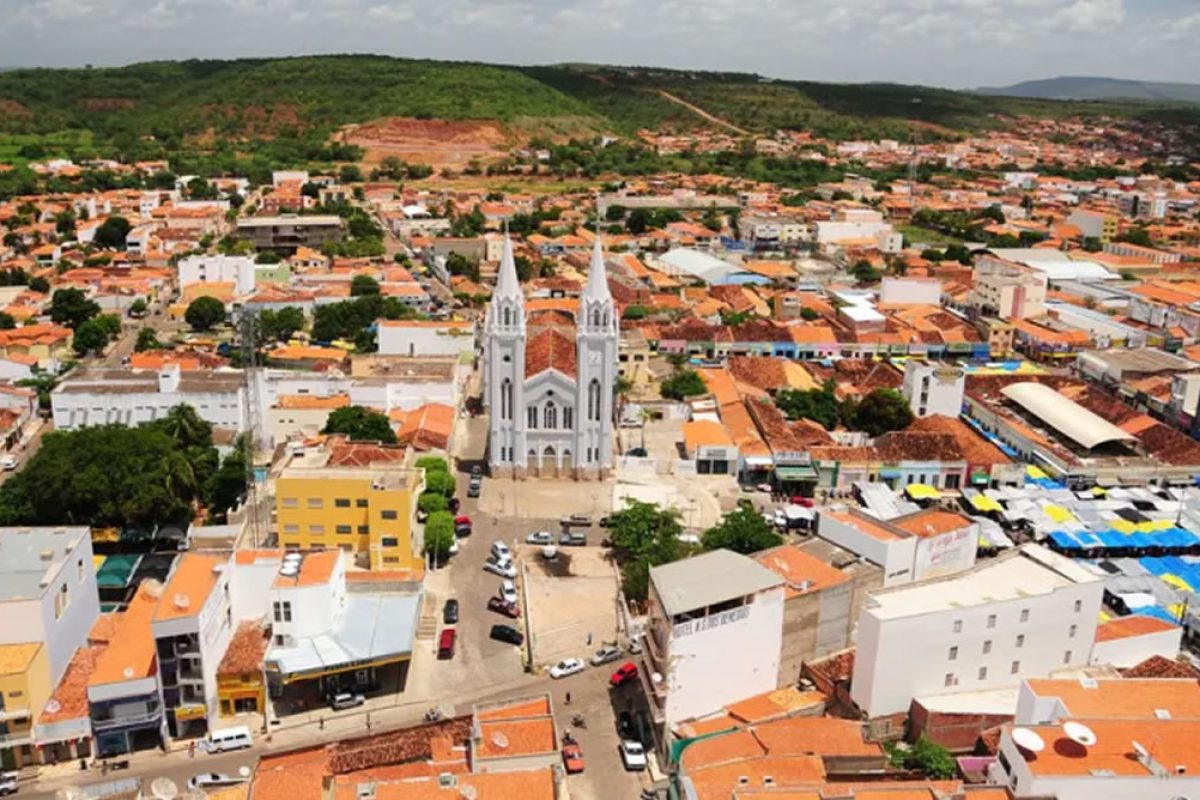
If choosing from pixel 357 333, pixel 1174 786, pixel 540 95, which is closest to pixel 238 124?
pixel 540 95

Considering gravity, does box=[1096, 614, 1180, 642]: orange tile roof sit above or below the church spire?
below

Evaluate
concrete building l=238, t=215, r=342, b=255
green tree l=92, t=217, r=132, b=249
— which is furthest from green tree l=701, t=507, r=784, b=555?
green tree l=92, t=217, r=132, b=249

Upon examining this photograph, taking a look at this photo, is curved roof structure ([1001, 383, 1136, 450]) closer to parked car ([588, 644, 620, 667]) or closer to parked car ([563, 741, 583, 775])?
parked car ([588, 644, 620, 667])

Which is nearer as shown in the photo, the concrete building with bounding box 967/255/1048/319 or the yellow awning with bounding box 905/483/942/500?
the yellow awning with bounding box 905/483/942/500

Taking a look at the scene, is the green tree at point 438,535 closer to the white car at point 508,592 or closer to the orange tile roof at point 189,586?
the white car at point 508,592

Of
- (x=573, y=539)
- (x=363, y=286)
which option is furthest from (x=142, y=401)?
(x=363, y=286)

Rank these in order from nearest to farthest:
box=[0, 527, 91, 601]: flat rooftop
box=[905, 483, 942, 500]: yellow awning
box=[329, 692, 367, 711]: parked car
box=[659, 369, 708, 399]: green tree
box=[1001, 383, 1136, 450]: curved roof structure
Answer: box=[0, 527, 91, 601]: flat rooftop, box=[329, 692, 367, 711]: parked car, box=[905, 483, 942, 500]: yellow awning, box=[1001, 383, 1136, 450]: curved roof structure, box=[659, 369, 708, 399]: green tree

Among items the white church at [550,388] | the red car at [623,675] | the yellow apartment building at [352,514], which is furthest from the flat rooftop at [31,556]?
the white church at [550,388]
